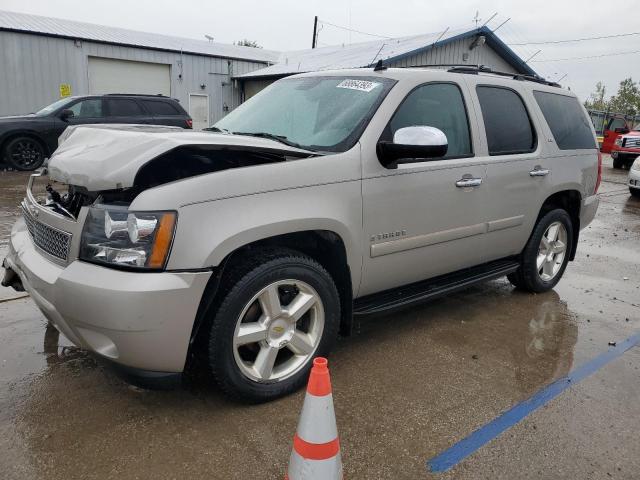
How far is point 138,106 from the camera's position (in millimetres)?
12195

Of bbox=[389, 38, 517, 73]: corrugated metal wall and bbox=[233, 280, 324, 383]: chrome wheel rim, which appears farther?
bbox=[389, 38, 517, 73]: corrugated metal wall

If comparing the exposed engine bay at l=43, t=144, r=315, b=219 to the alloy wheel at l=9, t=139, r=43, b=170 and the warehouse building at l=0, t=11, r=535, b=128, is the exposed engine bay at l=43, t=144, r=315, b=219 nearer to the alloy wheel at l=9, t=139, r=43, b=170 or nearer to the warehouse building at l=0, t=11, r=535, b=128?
the alloy wheel at l=9, t=139, r=43, b=170

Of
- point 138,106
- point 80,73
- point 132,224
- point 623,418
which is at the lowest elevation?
point 623,418

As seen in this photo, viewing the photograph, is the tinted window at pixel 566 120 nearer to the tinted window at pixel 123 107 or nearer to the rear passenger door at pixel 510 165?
the rear passenger door at pixel 510 165

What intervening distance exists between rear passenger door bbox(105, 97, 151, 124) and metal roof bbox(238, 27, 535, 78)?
7.06 m

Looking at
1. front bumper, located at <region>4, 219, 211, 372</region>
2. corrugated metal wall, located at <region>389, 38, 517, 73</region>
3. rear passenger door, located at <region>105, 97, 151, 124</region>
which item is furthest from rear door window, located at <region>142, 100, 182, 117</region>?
front bumper, located at <region>4, 219, 211, 372</region>

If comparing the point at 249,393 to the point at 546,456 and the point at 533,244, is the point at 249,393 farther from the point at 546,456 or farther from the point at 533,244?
the point at 533,244

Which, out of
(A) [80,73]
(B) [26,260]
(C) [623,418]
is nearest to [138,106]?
(A) [80,73]

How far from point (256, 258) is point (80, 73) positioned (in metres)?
18.6

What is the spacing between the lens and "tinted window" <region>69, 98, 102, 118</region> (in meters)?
11.9

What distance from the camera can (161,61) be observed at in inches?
778

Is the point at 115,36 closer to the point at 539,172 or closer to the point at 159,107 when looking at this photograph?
the point at 159,107

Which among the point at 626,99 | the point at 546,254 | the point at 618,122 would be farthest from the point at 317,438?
the point at 626,99

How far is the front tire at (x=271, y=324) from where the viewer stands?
2.54 metres
